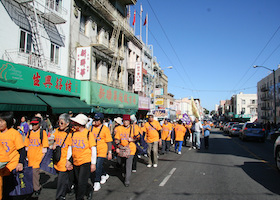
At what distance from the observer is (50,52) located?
46.1ft

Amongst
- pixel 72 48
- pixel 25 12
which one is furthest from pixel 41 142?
pixel 72 48

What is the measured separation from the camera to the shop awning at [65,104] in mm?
12411

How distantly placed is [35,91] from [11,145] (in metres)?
8.96

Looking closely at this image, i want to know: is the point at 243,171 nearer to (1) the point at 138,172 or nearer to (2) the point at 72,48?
(1) the point at 138,172

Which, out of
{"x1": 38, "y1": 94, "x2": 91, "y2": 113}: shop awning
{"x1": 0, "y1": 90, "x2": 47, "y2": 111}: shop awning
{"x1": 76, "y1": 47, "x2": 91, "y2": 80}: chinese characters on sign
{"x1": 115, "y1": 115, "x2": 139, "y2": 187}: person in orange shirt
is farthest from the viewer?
{"x1": 76, "y1": 47, "x2": 91, "y2": 80}: chinese characters on sign

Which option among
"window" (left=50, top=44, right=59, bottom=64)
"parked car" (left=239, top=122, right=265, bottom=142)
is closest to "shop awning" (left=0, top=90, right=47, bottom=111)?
"window" (left=50, top=44, right=59, bottom=64)

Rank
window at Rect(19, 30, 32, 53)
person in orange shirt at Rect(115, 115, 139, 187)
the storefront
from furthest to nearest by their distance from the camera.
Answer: window at Rect(19, 30, 32, 53) < the storefront < person in orange shirt at Rect(115, 115, 139, 187)

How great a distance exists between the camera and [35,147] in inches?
201

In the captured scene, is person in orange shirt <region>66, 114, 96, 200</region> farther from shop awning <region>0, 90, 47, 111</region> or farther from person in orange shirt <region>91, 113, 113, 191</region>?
shop awning <region>0, 90, 47, 111</region>

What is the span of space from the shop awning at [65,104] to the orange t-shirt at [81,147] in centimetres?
845

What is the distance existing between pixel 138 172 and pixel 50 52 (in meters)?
10.1

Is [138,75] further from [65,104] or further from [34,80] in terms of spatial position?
[34,80]

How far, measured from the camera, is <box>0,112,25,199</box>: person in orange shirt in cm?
388

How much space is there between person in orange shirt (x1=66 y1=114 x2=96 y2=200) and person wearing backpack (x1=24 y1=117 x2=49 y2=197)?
1050 mm
